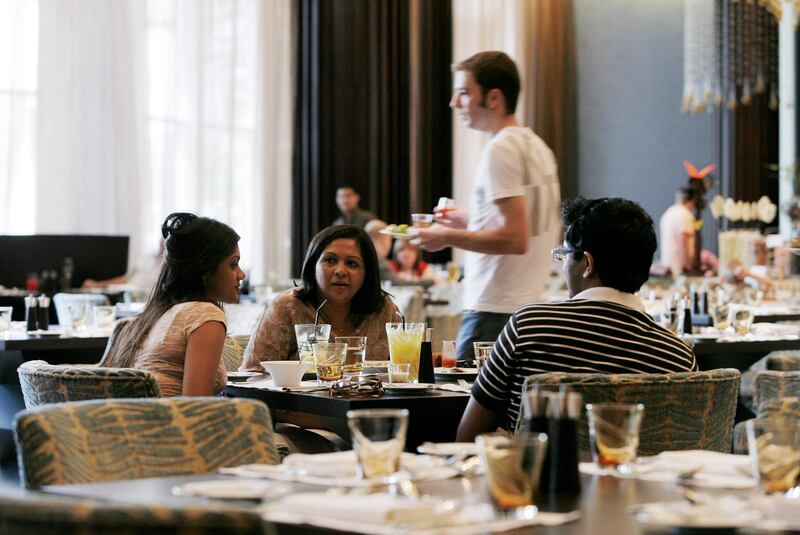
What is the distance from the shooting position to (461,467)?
176 centimetres

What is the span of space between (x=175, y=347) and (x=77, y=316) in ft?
6.60

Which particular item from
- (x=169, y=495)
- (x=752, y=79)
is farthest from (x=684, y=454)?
(x=752, y=79)

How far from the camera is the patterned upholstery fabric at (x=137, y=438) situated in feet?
5.75

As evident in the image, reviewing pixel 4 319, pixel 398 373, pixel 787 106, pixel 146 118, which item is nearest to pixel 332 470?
pixel 398 373

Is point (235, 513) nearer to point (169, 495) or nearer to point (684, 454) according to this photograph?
point (169, 495)

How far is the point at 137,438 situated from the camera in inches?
75.5

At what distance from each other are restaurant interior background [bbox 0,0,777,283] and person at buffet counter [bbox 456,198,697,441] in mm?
7252

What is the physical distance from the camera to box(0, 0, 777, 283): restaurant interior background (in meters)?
9.46

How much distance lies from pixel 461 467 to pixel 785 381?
5.69ft

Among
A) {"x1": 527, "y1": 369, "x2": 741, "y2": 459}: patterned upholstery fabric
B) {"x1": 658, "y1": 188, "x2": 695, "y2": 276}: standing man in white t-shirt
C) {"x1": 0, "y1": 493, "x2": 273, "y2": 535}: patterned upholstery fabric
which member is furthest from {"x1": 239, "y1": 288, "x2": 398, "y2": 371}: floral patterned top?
{"x1": 658, "y1": 188, "x2": 695, "y2": 276}: standing man in white t-shirt

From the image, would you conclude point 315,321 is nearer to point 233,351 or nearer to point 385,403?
point 233,351

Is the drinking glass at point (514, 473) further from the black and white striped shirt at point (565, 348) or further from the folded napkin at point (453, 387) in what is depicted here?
the folded napkin at point (453, 387)

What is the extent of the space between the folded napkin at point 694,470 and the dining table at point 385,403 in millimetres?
890

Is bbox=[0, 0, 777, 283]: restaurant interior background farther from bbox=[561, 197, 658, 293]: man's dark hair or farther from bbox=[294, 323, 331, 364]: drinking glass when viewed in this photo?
bbox=[561, 197, 658, 293]: man's dark hair
